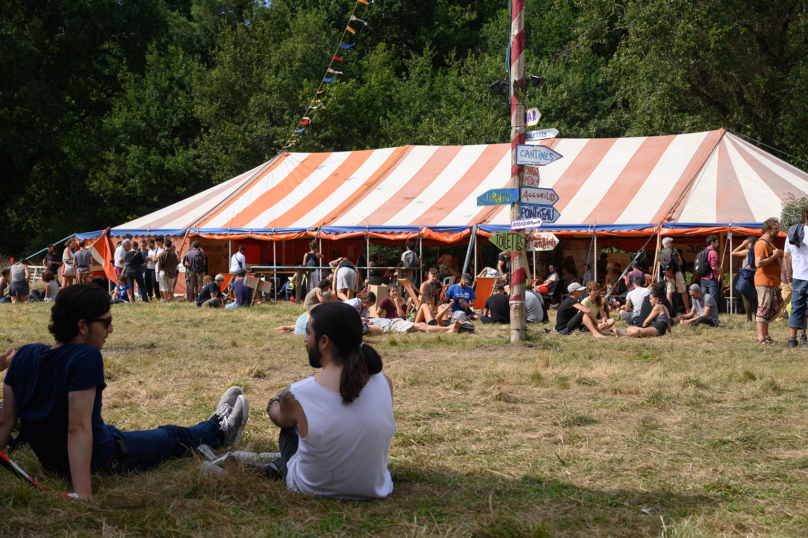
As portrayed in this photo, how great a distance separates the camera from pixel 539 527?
101 inches

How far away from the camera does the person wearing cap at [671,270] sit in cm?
1185

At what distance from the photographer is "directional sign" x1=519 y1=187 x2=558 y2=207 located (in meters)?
8.02

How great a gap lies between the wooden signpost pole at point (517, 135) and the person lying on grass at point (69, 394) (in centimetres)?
562

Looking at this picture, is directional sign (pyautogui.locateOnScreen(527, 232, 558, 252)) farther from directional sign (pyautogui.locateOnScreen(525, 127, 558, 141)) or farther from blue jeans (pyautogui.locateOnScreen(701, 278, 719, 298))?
blue jeans (pyautogui.locateOnScreen(701, 278, 719, 298))

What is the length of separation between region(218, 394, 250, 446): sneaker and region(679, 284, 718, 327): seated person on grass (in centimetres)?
857

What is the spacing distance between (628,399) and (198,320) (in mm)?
7519

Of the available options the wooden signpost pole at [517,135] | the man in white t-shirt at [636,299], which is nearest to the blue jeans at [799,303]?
the man in white t-shirt at [636,299]

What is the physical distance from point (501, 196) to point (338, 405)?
5399 mm

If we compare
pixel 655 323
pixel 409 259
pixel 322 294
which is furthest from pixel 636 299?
pixel 409 259

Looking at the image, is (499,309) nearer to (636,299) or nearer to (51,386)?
(636,299)

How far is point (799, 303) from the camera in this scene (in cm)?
761

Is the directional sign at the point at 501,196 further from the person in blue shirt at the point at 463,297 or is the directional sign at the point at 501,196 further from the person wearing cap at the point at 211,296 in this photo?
the person wearing cap at the point at 211,296

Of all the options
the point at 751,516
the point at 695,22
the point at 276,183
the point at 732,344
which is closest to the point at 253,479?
the point at 751,516

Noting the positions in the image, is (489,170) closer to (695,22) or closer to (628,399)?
(695,22)
